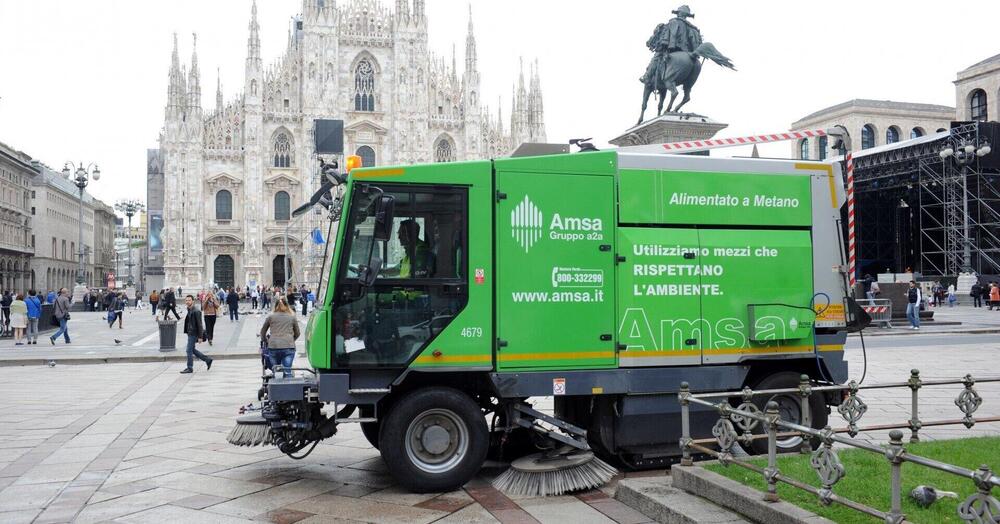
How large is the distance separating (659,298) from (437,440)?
83.8 inches

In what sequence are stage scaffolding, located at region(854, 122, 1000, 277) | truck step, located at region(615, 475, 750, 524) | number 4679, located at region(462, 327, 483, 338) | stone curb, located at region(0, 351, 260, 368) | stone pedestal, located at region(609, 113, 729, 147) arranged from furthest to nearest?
stage scaffolding, located at region(854, 122, 1000, 277) < stone curb, located at region(0, 351, 260, 368) < stone pedestal, located at region(609, 113, 729, 147) < number 4679, located at region(462, 327, 483, 338) < truck step, located at region(615, 475, 750, 524)

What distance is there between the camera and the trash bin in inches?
732

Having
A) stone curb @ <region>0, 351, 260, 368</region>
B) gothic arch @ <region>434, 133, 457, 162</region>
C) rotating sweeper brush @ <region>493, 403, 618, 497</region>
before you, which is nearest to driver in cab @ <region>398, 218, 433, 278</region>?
rotating sweeper brush @ <region>493, 403, 618, 497</region>

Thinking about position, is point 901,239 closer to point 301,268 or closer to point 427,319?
point 301,268

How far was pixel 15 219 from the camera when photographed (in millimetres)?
63875

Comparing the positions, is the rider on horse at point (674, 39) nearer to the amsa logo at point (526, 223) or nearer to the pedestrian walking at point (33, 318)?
the amsa logo at point (526, 223)

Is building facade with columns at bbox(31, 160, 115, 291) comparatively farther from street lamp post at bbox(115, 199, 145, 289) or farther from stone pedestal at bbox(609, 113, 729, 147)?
stone pedestal at bbox(609, 113, 729, 147)

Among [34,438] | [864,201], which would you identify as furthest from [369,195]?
[864,201]

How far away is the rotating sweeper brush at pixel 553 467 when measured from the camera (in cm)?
619

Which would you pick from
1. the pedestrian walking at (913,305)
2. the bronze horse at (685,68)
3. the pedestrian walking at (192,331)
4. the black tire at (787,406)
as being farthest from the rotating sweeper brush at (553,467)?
the pedestrian walking at (913,305)

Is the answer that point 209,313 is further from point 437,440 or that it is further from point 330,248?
point 437,440

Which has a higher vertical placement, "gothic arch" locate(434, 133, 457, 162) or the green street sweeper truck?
"gothic arch" locate(434, 133, 457, 162)

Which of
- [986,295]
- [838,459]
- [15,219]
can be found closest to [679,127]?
[838,459]

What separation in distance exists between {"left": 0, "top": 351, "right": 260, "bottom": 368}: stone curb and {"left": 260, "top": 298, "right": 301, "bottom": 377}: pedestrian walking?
7363 mm
